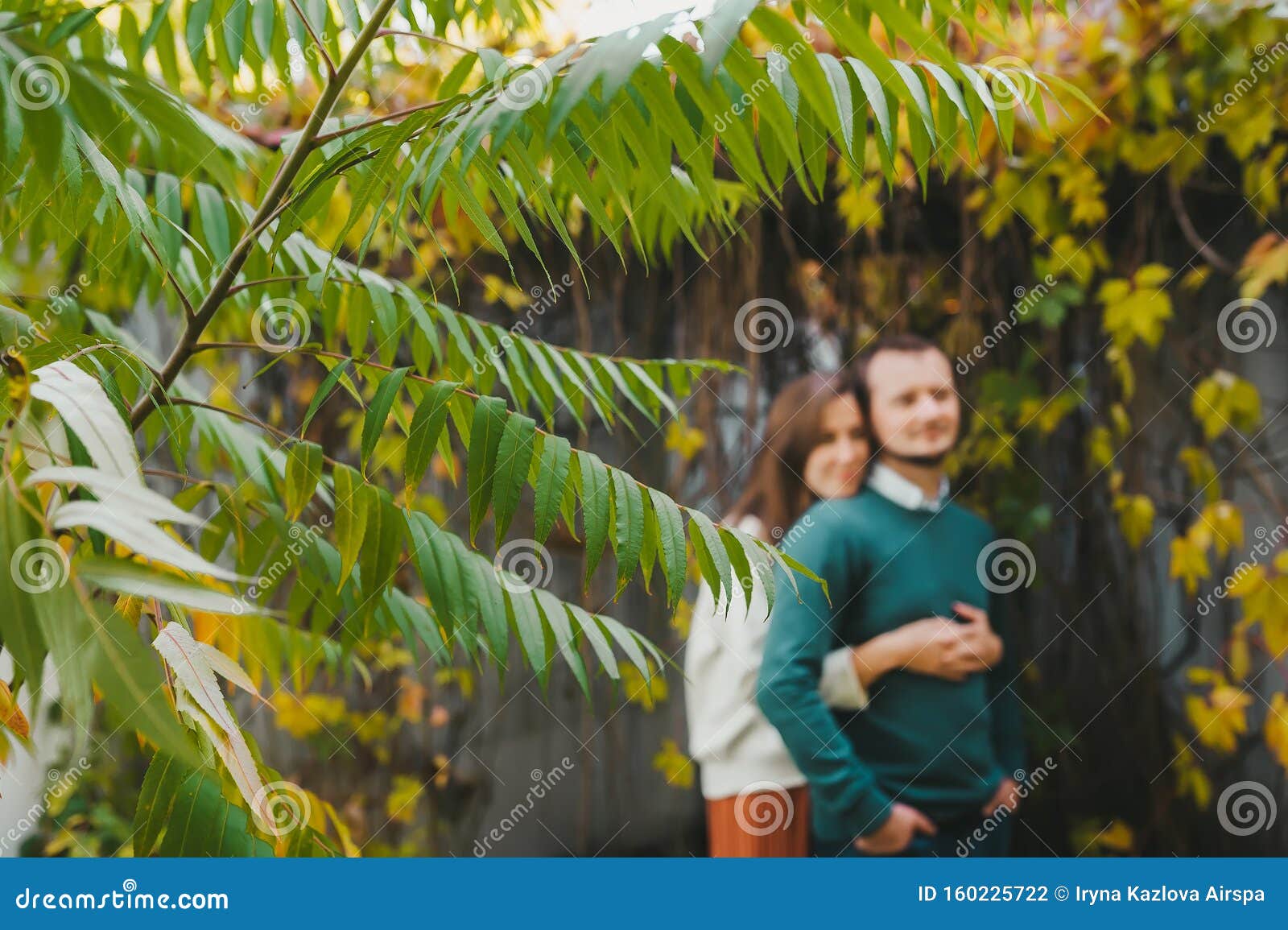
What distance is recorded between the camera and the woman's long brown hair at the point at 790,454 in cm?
223

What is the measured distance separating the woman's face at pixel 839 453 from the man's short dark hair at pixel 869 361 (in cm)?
2

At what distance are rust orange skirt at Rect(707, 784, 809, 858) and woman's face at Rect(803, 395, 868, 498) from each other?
2.32 feet

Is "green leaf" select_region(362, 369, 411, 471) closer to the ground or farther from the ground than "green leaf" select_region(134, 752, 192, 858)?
farther from the ground

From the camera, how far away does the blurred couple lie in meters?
2.13

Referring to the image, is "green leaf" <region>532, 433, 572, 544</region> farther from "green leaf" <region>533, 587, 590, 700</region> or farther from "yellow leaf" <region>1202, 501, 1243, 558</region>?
"yellow leaf" <region>1202, 501, 1243, 558</region>

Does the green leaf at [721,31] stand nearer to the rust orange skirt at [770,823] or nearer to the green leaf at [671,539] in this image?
the green leaf at [671,539]

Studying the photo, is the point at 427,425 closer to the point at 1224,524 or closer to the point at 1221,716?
the point at 1224,524

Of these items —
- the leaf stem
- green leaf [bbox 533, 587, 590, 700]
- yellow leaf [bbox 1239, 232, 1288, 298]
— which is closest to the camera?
the leaf stem

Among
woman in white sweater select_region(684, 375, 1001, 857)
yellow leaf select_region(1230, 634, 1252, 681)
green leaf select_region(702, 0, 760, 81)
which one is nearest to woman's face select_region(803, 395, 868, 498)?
woman in white sweater select_region(684, 375, 1001, 857)

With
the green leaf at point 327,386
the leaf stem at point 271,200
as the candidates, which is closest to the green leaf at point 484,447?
the green leaf at point 327,386

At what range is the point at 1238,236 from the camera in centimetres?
221

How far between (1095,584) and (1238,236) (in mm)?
903
